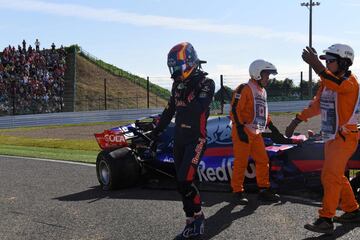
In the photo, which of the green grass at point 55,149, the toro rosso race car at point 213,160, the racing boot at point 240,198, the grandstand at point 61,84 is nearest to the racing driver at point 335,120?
the toro rosso race car at point 213,160

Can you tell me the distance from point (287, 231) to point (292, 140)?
2099mm

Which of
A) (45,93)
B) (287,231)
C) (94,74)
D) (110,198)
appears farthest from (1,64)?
(287,231)

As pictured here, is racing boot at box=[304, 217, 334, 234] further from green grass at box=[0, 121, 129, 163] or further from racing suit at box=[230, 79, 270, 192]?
green grass at box=[0, 121, 129, 163]

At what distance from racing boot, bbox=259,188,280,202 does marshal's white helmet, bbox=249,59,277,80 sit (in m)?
1.42

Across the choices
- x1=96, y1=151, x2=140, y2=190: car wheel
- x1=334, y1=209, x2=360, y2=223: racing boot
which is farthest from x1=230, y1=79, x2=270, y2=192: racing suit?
x1=96, y1=151, x2=140, y2=190: car wheel

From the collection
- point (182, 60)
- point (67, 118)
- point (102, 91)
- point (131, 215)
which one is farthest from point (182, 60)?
point (102, 91)

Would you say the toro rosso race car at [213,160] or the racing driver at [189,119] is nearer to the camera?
the racing driver at [189,119]

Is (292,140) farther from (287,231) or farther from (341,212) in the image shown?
(287,231)

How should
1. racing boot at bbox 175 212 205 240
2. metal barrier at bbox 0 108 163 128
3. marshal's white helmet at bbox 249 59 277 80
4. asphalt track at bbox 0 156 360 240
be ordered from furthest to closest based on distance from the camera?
metal barrier at bbox 0 108 163 128, marshal's white helmet at bbox 249 59 277 80, asphalt track at bbox 0 156 360 240, racing boot at bbox 175 212 205 240

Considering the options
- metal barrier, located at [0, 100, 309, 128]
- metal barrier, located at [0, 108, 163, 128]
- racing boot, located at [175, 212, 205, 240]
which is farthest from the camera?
metal barrier, located at [0, 100, 309, 128]

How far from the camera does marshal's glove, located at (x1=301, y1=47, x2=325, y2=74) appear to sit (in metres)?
4.80

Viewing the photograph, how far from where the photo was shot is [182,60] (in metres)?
5.11

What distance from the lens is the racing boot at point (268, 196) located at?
6.33m

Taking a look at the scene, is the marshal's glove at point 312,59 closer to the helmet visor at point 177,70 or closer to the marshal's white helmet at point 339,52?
the marshal's white helmet at point 339,52
